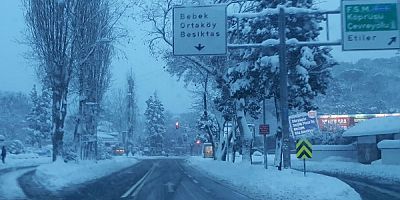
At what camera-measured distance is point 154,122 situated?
379 feet

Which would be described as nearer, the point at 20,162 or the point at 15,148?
the point at 20,162

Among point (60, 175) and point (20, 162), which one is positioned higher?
point (60, 175)

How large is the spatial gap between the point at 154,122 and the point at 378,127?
76894 mm

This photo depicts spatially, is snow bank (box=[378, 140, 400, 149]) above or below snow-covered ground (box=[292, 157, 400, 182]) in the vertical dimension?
above

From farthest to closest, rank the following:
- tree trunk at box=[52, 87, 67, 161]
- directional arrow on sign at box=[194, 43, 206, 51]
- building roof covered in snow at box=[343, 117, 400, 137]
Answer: building roof covered in snow at box=[343, 117, 400, 137], tree trunk at box=[52, 87, 67, 161], directional arrow on sign at box=[194, 43, 206, 51]

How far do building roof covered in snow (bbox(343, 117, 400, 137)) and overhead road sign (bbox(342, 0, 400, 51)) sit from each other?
882 inches

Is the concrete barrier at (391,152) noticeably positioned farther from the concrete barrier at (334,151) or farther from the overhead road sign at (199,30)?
the overhead road sign at (199,30)

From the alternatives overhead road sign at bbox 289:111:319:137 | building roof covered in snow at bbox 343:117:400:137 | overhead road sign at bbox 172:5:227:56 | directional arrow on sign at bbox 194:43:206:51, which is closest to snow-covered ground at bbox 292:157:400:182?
building roof covered in snow at bbox 343:117:400:137

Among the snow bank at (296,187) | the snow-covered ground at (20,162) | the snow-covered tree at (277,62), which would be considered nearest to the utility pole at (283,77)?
the snow bank at (296,187)

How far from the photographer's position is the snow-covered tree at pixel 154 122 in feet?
376

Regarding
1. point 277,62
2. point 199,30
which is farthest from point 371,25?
point 277,62

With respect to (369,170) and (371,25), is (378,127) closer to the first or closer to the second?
(369,170)

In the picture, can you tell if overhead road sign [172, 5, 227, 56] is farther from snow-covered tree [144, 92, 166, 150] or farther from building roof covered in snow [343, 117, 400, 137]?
snow-covered tree [144, 92, 166, 150]

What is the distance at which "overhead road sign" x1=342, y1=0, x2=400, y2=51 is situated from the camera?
1991 centimetres
